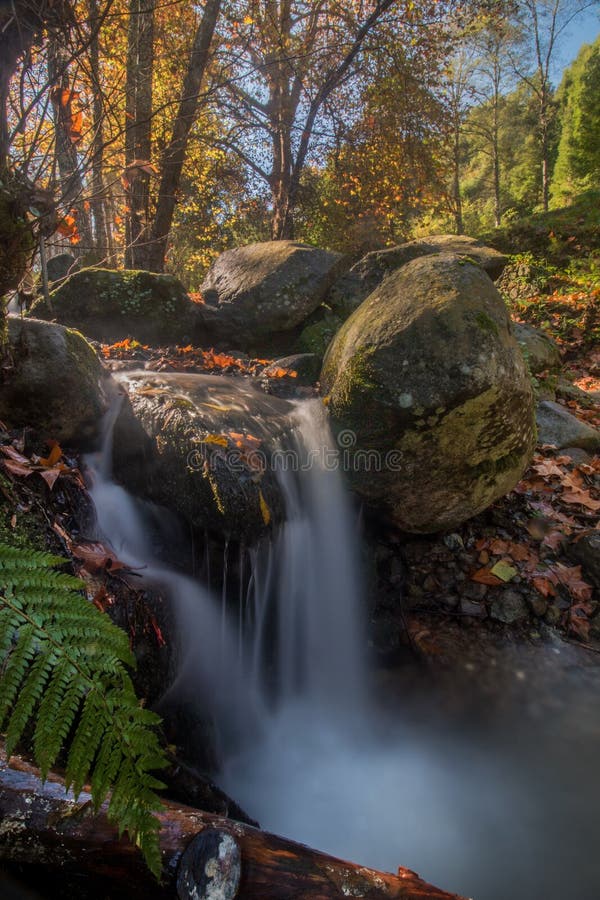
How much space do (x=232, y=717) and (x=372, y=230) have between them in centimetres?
1263

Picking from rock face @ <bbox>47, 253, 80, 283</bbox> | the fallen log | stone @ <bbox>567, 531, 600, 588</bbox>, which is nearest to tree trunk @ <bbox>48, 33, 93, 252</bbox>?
the fallen log

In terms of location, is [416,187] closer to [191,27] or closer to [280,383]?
[191,27]

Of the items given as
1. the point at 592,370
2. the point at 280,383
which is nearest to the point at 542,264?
the point at 592,370

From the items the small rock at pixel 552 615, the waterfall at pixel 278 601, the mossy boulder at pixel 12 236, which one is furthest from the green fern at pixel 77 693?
the small rock at pixel 552 615

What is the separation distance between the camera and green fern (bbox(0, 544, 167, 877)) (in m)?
0.92

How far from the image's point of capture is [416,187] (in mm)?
11883

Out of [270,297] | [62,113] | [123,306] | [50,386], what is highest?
[62,113]

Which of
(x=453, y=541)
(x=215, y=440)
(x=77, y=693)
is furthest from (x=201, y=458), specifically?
(x=77, y=693)

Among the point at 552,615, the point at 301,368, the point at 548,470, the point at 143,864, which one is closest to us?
the point at 143,864

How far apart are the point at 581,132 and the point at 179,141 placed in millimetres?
22936

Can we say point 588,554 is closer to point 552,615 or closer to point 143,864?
point 552,615

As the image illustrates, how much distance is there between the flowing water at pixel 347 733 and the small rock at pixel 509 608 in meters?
0.30

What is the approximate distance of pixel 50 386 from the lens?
130 inches

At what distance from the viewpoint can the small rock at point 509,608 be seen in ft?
12.4
